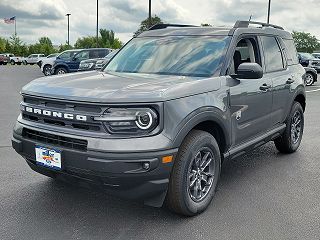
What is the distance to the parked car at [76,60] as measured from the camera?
64.9ft

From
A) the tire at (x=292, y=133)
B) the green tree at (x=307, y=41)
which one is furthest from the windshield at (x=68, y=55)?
the green tree at (x=307, y=41)

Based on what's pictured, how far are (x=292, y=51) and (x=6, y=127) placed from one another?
5499 mm

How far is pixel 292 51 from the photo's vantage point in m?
5.69

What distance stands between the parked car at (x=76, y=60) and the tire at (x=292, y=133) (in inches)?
596

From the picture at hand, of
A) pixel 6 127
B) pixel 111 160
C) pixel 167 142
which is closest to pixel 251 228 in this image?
pixel 167 142

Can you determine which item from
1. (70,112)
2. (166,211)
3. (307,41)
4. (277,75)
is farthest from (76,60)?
(307,41)

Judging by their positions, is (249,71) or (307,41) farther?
(307,41)

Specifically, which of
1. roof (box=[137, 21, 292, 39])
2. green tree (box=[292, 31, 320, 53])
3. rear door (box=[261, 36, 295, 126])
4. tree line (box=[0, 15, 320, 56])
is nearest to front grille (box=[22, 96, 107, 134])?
roof (box=[137, 21, 292, 39])

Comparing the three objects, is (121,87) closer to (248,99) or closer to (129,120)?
(129,120)

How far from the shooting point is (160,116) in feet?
10.1

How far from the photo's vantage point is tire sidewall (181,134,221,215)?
3.38 m

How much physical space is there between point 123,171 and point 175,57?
1.75 meters

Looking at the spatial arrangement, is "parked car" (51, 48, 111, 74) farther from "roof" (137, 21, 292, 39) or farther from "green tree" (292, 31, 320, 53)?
"green tree" (292, 31, 320, 53)

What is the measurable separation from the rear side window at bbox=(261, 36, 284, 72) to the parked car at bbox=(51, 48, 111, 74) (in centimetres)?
1543
